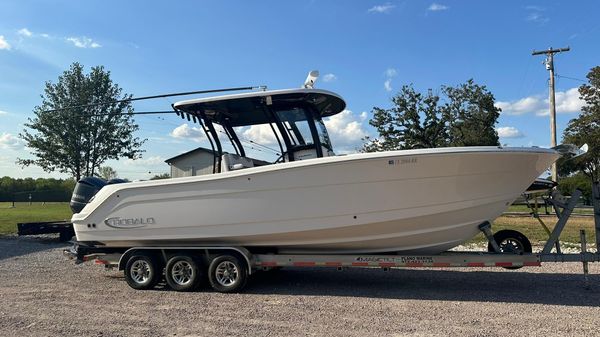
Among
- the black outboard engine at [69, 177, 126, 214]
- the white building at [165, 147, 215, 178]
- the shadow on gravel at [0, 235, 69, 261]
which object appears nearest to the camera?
the white building at [165, 147, 215, 178]

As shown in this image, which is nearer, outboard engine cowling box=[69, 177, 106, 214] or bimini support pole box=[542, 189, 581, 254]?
bimini support pole box=[542, 189, 581, 254]

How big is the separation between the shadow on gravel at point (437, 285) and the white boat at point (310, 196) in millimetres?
652

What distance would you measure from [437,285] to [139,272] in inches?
182

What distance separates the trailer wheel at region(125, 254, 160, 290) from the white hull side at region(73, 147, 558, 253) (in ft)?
1.34

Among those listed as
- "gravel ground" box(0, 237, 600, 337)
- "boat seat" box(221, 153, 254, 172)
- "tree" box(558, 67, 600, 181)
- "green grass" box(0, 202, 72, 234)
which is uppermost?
"tree" box(558, 67, 600, 181)

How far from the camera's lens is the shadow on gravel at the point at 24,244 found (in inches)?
460

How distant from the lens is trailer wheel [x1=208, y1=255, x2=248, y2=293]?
684cm

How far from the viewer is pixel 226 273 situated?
6973 mm

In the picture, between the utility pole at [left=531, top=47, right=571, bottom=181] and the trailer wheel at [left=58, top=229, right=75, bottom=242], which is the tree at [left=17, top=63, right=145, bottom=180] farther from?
the utility pole at [left=531, top=47, right=571, bottom=181]

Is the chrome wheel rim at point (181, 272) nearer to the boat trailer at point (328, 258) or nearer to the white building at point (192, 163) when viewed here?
the boat trailer at point (328, 258)

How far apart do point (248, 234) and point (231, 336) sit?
2.05 metres

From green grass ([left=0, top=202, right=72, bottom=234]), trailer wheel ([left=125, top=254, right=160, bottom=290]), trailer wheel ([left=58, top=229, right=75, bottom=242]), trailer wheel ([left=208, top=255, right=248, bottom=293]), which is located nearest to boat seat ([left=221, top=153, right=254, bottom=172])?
trailer wheel ([left=208, top=255, right=248, bottom=293])

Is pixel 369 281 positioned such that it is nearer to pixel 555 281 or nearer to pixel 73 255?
pixel 555 281

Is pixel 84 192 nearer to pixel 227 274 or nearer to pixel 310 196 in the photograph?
pixel 227 274
